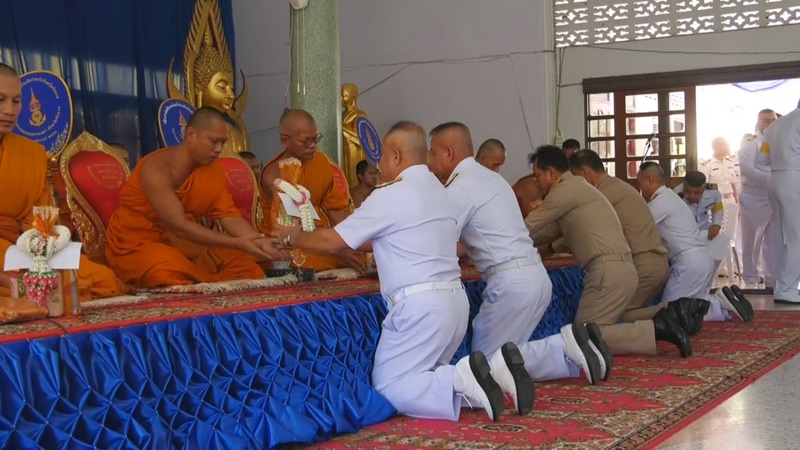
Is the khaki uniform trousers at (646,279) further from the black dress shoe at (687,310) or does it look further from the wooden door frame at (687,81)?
the wooden door frame at (687,81)

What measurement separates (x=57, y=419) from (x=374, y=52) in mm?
8874

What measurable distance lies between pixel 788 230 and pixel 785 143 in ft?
2.30

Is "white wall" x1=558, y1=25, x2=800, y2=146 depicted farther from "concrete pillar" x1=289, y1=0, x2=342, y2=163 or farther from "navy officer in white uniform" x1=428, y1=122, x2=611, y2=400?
"navy officer in white uniform" x1=428, y1=122, x2=611, y2=400

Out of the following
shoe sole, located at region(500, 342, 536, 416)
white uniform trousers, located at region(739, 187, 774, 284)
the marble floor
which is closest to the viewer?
the marble floor

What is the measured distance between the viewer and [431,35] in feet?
35.0

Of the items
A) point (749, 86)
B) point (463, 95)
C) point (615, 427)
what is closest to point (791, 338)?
point (615, 427)

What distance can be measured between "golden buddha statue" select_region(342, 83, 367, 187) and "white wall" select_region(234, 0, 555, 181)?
1.37 meters

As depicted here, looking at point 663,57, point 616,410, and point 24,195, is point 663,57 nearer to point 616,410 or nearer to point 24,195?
point 616,410

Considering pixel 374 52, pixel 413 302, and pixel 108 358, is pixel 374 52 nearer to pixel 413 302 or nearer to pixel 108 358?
pixel 413 302

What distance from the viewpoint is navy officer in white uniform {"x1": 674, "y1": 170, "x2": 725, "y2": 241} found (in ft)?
28.2

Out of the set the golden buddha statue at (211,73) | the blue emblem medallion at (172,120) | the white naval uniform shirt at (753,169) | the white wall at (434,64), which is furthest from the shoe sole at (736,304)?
the golden buddha statue at (211,73)

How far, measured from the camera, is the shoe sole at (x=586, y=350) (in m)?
4.09

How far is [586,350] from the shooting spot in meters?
4.11

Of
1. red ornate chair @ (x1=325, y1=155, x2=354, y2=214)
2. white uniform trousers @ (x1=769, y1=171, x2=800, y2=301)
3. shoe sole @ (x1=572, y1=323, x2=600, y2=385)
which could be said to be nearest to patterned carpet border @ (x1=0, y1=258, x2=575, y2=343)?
shoe sole @ (x1=572, y1=323, x2=600, y2=385)
